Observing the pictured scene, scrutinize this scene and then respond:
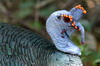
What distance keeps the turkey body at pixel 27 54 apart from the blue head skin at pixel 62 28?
55 millimetres

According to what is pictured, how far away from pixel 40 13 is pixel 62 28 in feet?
9.22

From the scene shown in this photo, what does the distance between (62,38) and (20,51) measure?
1.17 ft

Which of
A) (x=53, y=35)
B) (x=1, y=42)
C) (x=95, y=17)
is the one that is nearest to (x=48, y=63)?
(x=53, y=35)

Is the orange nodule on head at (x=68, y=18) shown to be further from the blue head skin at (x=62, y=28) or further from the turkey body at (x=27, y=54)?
the turkey body at (x=27, y=54)

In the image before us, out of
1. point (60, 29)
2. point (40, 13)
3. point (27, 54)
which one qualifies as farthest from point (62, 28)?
point (40, 13)

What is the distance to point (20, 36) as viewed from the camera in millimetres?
2580

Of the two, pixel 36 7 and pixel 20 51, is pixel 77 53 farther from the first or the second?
pixel 36 7

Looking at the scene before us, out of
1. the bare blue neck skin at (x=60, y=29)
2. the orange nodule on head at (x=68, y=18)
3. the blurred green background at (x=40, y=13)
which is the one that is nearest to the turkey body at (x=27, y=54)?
the bare blue neck skin at (x=60, y=29)

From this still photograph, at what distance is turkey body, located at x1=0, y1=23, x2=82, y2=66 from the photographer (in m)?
2.41

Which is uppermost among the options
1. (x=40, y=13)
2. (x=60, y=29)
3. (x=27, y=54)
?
(x=40, y=13)

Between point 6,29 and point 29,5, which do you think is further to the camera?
point 29,5

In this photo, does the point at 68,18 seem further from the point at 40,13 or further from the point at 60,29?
the point at 40,13

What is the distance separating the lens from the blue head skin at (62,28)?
242 centimetres

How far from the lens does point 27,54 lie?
246 centimetres
